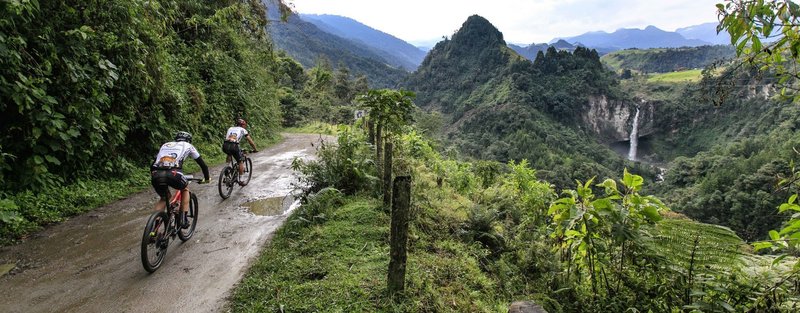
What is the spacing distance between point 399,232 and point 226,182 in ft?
20.5

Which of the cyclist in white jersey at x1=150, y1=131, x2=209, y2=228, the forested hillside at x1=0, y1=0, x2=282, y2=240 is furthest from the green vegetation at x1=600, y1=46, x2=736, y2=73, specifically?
the cyclist in white jersey at x1=150, y1=131, x2=209, y2=228

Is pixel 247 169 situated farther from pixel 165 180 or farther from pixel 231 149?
pixel 165 180

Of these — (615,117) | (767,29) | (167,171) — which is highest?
(767,29)

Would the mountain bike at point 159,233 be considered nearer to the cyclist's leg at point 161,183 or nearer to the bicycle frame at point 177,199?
the bicycle frame at point 177,199

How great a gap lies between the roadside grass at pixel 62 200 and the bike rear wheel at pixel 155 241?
222cm

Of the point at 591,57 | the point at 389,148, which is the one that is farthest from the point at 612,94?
the point at 389,148

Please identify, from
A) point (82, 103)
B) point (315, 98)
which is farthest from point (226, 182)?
point (315, 98)

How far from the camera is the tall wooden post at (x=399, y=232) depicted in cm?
378

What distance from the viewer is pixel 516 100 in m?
93.5

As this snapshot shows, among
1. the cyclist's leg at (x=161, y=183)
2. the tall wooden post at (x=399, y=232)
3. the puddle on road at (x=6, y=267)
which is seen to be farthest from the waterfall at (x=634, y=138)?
the puddle on road at (x=6, y=267)

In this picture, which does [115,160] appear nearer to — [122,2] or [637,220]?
[122,2]

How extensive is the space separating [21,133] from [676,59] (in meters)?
194

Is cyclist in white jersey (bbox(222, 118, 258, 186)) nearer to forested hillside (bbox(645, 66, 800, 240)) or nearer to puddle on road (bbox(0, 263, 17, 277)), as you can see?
puddle on road (bbox(0, 263, 17, 277))

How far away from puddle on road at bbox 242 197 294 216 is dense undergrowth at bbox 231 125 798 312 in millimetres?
853
